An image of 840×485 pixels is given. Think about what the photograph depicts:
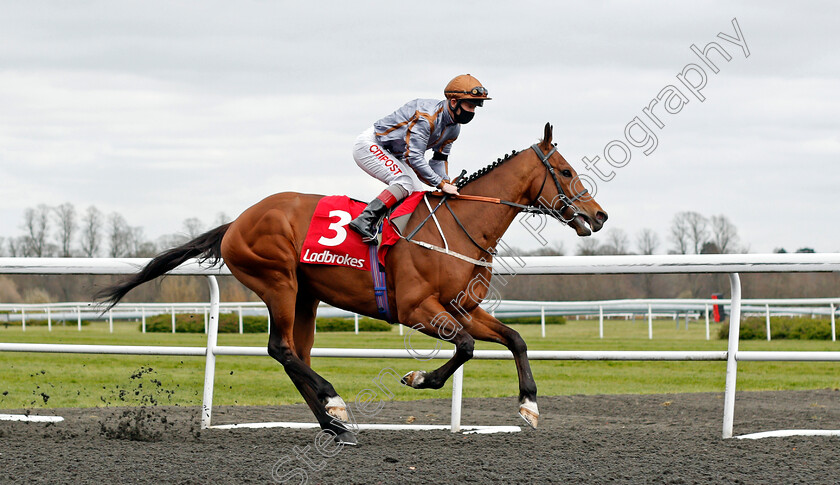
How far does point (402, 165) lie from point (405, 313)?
963mm

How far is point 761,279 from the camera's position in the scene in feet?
73.4

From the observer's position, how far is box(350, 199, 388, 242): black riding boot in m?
4.91

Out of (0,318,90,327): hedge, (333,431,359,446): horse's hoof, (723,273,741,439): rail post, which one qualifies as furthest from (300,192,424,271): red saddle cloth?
(0,318,90,327): hedge

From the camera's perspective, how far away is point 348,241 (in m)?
5.00

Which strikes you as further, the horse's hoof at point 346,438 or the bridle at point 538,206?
the bridle at point 538,206

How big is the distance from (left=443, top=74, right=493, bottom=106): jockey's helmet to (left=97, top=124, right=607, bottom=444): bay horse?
0.40 metres

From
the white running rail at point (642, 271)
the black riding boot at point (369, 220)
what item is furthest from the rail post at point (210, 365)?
the black riding boot at point (369, 220)

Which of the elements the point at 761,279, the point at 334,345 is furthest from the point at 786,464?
the point at 761,279

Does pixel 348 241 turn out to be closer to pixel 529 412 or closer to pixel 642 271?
pixel 529 412

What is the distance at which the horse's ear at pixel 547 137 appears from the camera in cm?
504

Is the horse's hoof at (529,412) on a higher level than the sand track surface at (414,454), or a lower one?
higher

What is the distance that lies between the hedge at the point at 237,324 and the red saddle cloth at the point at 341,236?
13.2 meters

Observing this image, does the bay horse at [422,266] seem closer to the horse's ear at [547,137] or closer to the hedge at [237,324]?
the horse's ear at [547,137]

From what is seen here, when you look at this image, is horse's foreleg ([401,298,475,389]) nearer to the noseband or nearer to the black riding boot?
the black riding boot
